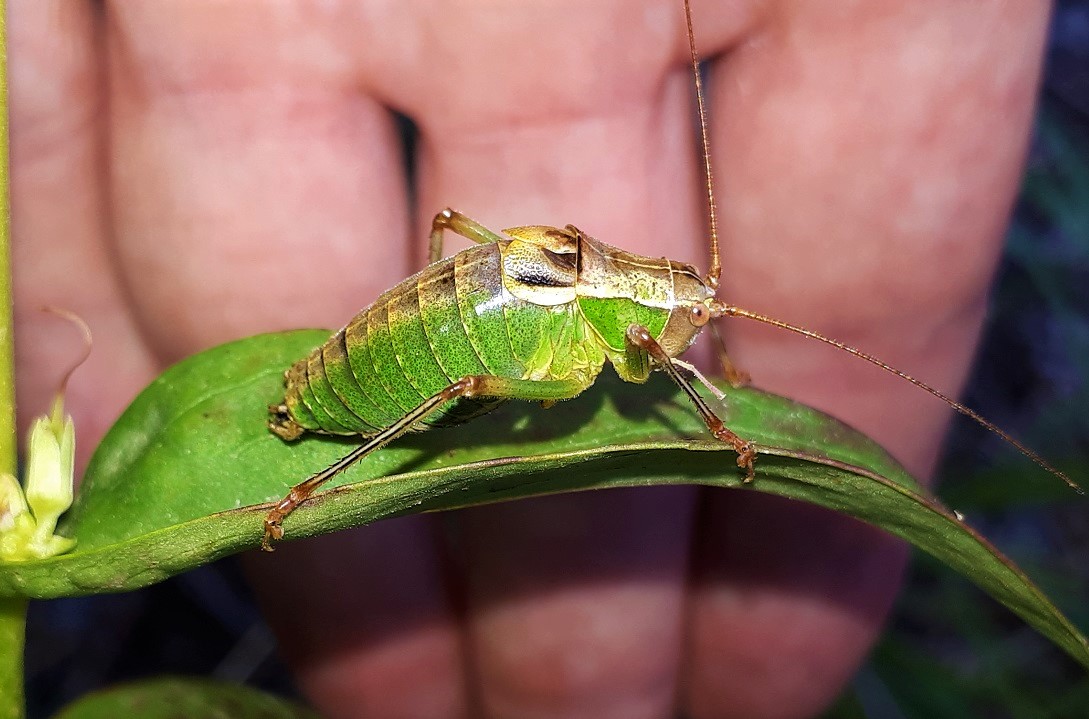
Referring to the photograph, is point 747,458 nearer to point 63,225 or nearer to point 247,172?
point 247,172

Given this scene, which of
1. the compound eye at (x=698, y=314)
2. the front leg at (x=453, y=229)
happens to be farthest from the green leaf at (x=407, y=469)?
the front leg at (x=453, y=229)

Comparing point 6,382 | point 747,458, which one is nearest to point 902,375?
point 747,458

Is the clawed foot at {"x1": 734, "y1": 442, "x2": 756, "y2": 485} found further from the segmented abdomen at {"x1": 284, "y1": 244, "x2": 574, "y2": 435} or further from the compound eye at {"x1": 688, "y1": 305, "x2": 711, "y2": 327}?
the segmented abdomen at {"x1": 284, "y1": 244, "x2": 574, "y2": 435}

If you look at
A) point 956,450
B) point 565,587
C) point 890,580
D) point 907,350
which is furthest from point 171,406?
point 956,450

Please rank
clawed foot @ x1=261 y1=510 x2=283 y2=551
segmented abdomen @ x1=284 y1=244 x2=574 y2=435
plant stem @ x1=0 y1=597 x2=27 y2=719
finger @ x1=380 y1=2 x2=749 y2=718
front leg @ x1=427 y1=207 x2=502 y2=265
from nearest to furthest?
clawed foot @ x1=261 y1=510 x2=283 y2=551 → plant stem @ x1=0 y1=597 x2=27 y2=719 → segmented abdomen @ x1=284 y1=244 x2=574 y2=435 → front leg @ x1=427 y1=207 x2=502 y2=265 → finger @ x1=380 y1=2 x2=749 y2=718

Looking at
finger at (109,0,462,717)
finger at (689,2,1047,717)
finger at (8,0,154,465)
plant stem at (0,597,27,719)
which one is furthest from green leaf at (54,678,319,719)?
finger at (689,2,1047,717)

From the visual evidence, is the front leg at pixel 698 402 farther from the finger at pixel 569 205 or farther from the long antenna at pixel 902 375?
the finger at pixel 569 205
